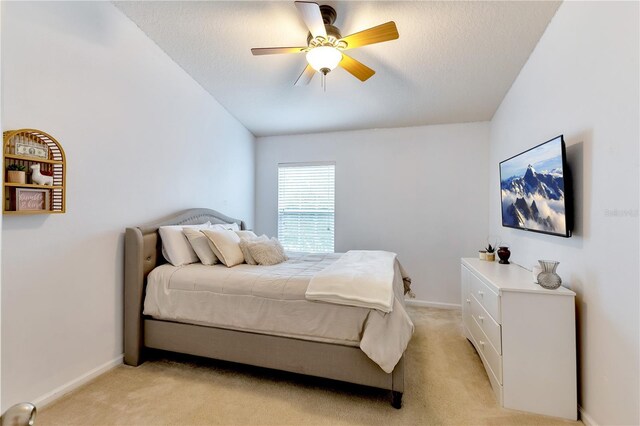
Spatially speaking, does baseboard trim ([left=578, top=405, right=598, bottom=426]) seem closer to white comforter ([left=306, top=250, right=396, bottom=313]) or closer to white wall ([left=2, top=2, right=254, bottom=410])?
white comforter ([left=306, top=250, right=396, bottom=313])

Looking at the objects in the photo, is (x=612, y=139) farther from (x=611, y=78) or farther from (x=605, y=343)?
(x=605, y=343)

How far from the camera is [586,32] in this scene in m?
1.88

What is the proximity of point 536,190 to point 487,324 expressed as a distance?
1.11m

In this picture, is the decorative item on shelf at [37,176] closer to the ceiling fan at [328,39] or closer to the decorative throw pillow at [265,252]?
the decorative throw pillow at [265,252]

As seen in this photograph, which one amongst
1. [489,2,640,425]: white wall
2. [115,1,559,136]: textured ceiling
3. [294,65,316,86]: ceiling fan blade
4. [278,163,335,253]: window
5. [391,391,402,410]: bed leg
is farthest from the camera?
[278,163,335,253]: window

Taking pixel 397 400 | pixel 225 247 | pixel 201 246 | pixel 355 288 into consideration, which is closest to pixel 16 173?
pixel 201 246

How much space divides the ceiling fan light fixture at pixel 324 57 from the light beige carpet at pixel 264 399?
7.80ft

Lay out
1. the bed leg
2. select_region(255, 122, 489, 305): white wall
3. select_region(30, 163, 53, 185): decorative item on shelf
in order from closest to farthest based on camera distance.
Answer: select_region(30, 163, 53, 185): decorative item on shelf
the bed leg
select_region(255, 122, 489, 305): white wall

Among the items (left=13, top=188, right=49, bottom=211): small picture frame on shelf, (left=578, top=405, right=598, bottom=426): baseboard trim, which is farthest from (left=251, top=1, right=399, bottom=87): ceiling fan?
(left=578, top=405, right=598, bottom=426): baseboard trim

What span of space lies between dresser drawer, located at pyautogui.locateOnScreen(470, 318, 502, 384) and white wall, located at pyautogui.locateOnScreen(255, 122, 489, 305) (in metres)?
1.41

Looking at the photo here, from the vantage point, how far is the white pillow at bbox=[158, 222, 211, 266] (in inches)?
105

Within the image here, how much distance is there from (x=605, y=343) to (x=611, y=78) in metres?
1.49

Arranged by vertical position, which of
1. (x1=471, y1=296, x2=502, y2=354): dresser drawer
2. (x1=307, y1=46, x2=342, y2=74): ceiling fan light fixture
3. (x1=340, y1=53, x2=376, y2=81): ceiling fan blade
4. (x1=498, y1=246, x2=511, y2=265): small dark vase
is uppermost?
(x1=340, y1=53, x2=376, y2=81): ceiling fan blade

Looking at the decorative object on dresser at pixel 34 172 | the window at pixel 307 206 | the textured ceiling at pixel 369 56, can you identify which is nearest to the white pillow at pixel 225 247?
the decorative object on dresser at pixel 34 172
